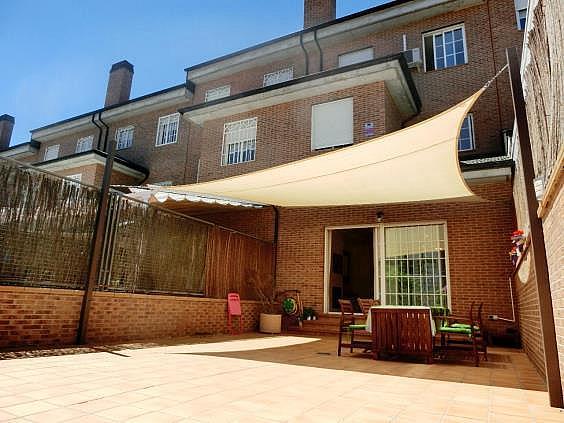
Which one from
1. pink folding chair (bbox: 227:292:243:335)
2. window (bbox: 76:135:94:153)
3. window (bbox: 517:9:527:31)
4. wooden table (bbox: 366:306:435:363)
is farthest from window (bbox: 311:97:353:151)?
window (bbox: 76:135:94:153)

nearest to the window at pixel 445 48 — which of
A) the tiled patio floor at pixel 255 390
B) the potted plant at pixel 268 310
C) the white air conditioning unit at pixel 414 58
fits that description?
the white air conditioning unit at pixel 414 58

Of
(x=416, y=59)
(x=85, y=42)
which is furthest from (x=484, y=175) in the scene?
(x=85, y=42)

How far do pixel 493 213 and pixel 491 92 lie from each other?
4682 mm

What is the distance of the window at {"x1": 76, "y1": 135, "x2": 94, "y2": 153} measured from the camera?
18.3 meters

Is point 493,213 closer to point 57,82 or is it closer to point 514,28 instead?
point 514,28

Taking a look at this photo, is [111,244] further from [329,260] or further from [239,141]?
[239,141]

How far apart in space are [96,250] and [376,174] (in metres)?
4.53

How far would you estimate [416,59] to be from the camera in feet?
37.4

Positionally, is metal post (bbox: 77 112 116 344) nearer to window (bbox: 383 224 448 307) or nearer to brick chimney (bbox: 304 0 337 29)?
window (bbox: 383 224 448 307)

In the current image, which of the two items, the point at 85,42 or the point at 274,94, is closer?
the point at 85,42

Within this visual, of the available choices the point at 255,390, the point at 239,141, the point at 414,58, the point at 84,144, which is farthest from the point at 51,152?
the point at 255,390

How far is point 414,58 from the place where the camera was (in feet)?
37.6

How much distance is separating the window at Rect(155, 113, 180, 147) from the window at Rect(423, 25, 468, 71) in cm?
1003

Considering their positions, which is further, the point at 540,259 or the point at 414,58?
the point at 414,58
